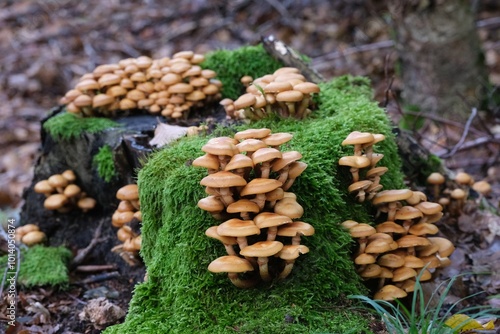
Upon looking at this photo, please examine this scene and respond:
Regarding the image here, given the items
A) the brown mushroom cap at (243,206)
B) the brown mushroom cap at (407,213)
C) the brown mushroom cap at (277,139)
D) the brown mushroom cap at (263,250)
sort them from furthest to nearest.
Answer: the brown mushroom cap at (407,213) → the brown mushroom cap at (277,139) → the brown mushroom cap at (243,206) → the brown mushroom cap at (263,250)

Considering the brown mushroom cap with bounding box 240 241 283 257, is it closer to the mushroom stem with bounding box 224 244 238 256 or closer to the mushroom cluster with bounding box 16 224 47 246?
the mushroom stem with bounding box 224 244 238 256

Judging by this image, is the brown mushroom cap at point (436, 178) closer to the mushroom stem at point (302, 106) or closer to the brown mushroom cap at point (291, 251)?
the mushroom stem at point (302, 106)

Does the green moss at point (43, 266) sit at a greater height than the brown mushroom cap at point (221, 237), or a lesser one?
lesser

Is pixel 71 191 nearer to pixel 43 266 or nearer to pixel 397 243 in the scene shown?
pixel 43 266

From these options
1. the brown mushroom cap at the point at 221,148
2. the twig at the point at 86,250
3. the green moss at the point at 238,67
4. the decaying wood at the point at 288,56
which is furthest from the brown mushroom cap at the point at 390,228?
the twig at the point at 86,250

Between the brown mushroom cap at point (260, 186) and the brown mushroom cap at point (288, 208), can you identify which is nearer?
the brown mushroom cap at point (260, 186)

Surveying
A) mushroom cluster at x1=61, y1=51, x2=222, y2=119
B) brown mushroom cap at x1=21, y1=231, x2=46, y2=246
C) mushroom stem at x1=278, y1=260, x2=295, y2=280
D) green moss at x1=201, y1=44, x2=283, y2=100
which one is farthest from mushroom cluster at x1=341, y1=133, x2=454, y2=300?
brown mushroom cap at x1=21, y1=231, x2=46, y2=246
